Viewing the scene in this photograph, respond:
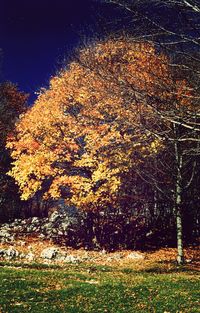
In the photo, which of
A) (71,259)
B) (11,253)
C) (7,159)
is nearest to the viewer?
(71,259)

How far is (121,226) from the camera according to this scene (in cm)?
2930

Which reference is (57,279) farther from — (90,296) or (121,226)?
(121,226)

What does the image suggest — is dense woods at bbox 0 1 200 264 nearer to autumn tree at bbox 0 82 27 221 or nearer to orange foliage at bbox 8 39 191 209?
orange foliage at bbox 8 39 191 209

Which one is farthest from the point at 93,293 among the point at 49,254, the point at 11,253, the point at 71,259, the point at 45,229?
the point at 45,229

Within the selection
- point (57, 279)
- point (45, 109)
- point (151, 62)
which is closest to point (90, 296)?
point (57, 279)

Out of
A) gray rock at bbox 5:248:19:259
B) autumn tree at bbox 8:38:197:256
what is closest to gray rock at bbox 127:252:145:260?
autumn tree at bbox 8:38:197:256

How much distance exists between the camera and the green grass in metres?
11.4

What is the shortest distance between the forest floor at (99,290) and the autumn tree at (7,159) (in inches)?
839

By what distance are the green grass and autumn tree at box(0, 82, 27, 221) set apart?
22901 millimetres

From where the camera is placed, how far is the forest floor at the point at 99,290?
1148 centimetres

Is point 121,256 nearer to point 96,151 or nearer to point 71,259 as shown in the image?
point 71,259

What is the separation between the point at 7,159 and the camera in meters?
40.1

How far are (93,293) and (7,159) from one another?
2891cm

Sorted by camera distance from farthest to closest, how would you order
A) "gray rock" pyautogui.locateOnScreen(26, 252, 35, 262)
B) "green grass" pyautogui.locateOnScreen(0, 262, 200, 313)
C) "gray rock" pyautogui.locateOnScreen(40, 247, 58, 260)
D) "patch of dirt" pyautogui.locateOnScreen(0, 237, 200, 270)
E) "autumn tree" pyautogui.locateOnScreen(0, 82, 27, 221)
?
"autumn tree" pyautogui.locateOnScreen(0, 82, 27, 221) → "gray rock" pyautogui.locateOnScreen(40, 247, 58, 260) → "gray rock" pyautogui.locateOnScreen(26, 252, 35, 262) → "patch of dirt" pyautogui.locateOnScreen(0, 237, 200, 270) → "green grass" pyautogui.locateOnScreen(0, 262, 200, 313)
